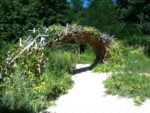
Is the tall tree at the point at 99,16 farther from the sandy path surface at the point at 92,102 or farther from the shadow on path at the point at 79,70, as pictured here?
the sandy path surface at the point at 92,102

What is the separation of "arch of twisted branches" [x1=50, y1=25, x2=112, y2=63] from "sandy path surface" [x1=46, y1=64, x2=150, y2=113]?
6.45 ft

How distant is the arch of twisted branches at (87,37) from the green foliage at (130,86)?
2.58 metres

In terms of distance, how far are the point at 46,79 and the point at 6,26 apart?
17.0 metres

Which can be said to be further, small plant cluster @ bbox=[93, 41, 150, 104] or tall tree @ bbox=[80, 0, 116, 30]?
tall tree @ bbox=[80, 0, 116, 30]

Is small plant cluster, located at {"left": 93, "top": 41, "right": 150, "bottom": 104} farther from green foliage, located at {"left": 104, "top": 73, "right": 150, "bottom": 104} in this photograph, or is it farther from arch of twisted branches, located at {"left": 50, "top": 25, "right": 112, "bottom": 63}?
arch of twisted branches, located at {"left": 50, "top": 25, "right": 112, "bottom": 63}

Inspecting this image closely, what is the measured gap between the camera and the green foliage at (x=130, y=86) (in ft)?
41.5

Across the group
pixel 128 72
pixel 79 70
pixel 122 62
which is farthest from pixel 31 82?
pixel 122 62

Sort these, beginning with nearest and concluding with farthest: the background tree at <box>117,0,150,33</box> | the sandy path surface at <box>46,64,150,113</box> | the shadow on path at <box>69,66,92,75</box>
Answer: the sandy path surface at <box>46,64,150,113</box>
the shadow on path at <box>69,66,92,75</box>
the background tree at <box>117,0,150,33</box>

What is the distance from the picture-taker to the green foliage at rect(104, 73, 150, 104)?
1264 cm

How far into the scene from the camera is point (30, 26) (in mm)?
29328

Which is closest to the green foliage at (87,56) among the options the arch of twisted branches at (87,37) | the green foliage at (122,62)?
the green foliage at (122,62)

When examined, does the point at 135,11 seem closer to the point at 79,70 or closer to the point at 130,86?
the point at 79,70

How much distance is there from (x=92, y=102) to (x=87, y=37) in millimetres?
5259

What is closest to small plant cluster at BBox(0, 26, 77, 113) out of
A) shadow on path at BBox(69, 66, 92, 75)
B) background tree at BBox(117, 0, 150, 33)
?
shadow on path at BBox(69, 66, 92, 75)
